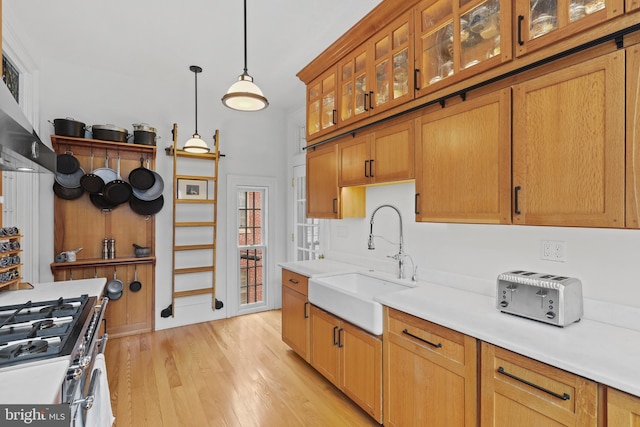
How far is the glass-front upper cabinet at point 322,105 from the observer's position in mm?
2928

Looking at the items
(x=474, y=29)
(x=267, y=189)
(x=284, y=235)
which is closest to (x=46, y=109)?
(x=267, y=189)

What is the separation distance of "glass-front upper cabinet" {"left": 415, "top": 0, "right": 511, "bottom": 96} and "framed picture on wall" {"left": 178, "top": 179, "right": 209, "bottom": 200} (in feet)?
9.77

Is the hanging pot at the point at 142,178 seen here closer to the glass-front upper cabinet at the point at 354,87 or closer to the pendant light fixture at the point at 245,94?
the pendant light fixture at the point at 245,94

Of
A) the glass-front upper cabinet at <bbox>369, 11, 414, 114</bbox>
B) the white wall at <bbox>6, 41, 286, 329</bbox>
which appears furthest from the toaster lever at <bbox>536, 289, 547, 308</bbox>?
the white wall at <bbox>6, 41, 286, 329</bbox>

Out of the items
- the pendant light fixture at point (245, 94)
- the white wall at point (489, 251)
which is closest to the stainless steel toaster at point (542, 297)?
the white wall at point (489, 251)

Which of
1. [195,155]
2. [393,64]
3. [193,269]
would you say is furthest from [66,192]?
[393,64]

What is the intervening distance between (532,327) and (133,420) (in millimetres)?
2534

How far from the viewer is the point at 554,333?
4.50 feet

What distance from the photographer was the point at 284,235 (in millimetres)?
4730

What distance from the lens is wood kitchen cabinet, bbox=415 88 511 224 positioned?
64.0 inches

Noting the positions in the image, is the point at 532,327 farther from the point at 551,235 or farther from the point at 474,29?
the point at 474,29

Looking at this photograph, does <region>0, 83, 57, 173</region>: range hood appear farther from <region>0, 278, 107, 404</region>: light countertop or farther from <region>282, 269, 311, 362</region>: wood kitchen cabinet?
<region>282, 269, 311, 362</region>: wood kitchen cabinet

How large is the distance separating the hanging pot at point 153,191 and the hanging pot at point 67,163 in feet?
1.87

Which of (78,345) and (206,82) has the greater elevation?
(206,82)
